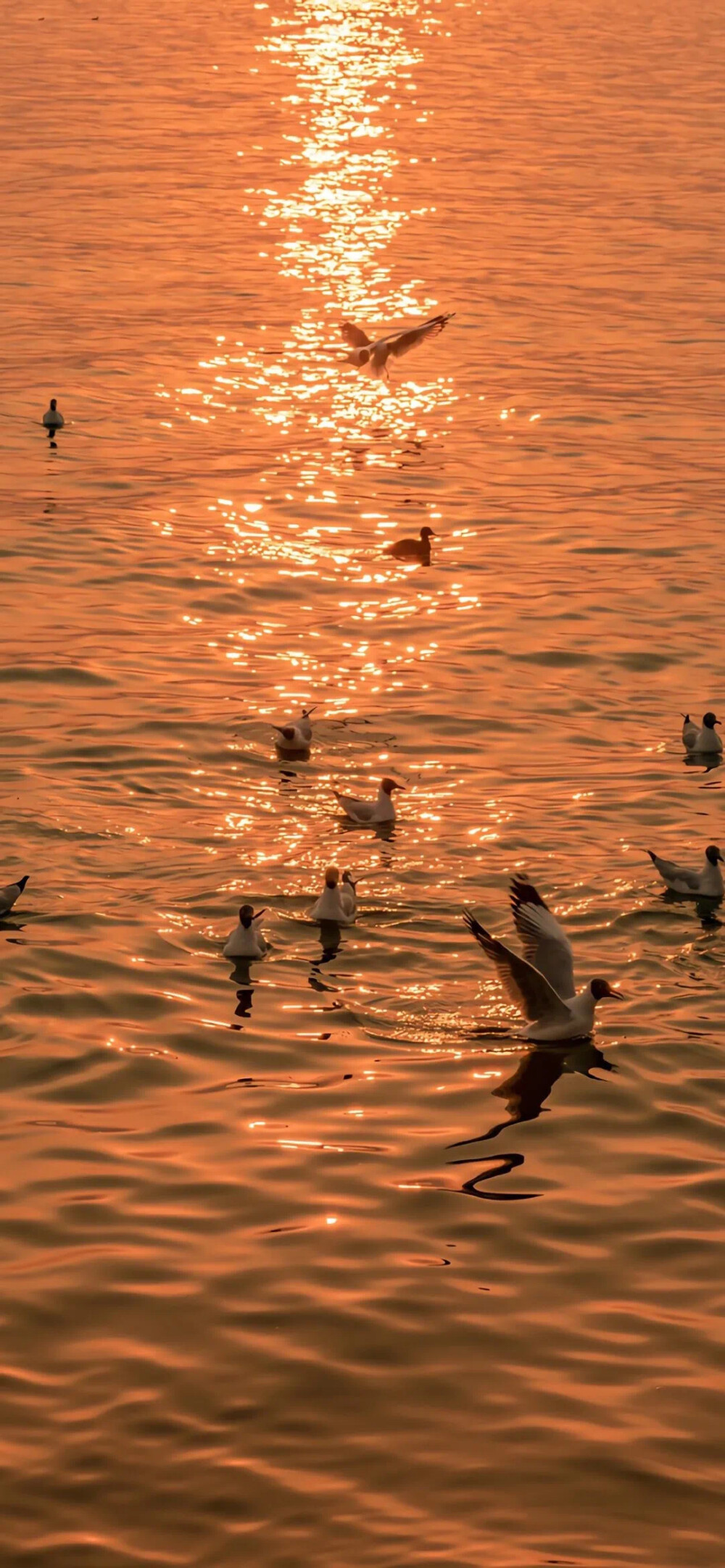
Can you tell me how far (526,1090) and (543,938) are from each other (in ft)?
3.62

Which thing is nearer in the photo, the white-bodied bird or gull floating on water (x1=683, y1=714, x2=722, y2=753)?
the white-bodied bird

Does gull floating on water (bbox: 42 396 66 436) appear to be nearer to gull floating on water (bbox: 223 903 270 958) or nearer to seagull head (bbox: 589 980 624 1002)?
gull floating on water (bbox: 223 903 270 958)

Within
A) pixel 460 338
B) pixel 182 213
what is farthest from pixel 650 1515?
pixel 182 213

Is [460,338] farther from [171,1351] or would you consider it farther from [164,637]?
[171,1351]

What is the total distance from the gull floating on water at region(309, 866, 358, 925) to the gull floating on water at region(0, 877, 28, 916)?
2224 mm

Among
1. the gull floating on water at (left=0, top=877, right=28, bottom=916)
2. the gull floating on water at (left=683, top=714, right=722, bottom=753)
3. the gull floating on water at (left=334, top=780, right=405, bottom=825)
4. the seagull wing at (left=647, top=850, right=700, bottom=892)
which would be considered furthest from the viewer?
the gull floating on water at (left=683, top=714, right=722, bottom=753)

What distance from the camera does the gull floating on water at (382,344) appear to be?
31.0 metres

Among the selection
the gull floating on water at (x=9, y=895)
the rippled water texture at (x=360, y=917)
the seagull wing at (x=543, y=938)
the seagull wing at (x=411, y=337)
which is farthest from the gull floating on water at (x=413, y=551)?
the seagull wing at (x=543, y=938)

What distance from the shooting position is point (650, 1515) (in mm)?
10203

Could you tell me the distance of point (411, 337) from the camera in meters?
31.3

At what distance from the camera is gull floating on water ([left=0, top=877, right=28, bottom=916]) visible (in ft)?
53.1

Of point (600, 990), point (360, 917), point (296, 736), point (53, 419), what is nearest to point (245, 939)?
point (360, 917)

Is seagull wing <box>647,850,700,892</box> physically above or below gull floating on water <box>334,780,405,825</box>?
above

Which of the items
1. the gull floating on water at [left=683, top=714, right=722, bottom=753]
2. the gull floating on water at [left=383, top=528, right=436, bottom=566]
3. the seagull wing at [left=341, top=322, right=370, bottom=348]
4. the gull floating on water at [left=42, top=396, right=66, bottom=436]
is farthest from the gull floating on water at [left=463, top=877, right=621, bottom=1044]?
the seagull wing at [left=341, top=322, right=370, bottom=348]
